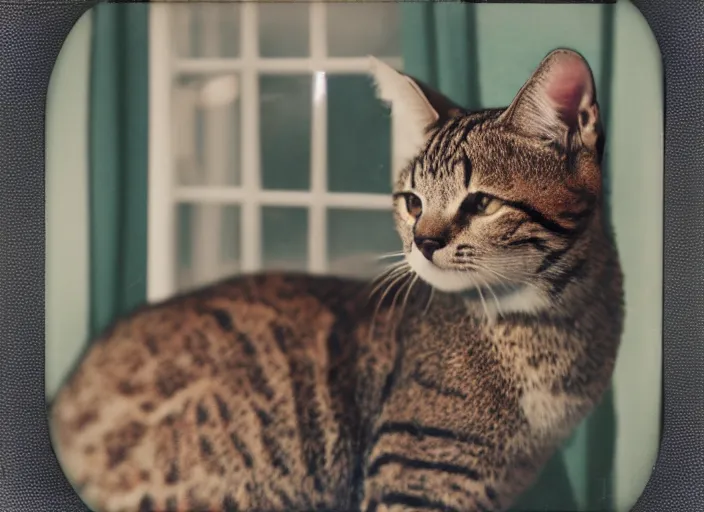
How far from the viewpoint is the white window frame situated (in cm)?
61

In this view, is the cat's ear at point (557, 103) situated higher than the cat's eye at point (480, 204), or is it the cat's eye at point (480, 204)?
the cat's ear at point (557, 103)

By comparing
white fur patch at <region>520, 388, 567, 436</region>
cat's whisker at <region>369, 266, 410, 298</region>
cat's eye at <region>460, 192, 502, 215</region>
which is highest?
cat's eye at <region>460, 192, 502, 215</region>

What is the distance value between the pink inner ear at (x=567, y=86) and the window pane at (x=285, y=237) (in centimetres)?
27

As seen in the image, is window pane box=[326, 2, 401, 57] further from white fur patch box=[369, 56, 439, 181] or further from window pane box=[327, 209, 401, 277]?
window pane box=[327, 209, 401, 277]

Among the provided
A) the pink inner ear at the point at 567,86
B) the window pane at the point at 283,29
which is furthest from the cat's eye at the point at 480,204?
the window pane at the point at 283,29

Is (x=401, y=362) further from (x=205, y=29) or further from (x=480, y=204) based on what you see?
(x=205, y=29)

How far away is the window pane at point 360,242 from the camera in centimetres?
60

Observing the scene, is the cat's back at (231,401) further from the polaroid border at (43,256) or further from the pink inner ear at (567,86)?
the pink inner ear at (567,86)

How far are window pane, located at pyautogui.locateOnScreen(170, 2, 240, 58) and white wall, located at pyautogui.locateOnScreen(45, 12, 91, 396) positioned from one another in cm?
10

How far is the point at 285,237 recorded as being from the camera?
610 millimetres

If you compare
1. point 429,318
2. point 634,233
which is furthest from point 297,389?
point 634,233

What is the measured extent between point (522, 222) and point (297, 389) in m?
0.28

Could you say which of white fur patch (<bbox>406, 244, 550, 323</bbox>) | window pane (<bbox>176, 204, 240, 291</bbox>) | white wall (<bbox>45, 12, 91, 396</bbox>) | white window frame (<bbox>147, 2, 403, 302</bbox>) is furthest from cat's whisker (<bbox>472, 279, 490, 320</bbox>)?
white wall (<bbox>45, 12, 91, 396</bbox>)

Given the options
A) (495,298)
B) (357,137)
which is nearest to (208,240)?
(357,137)
